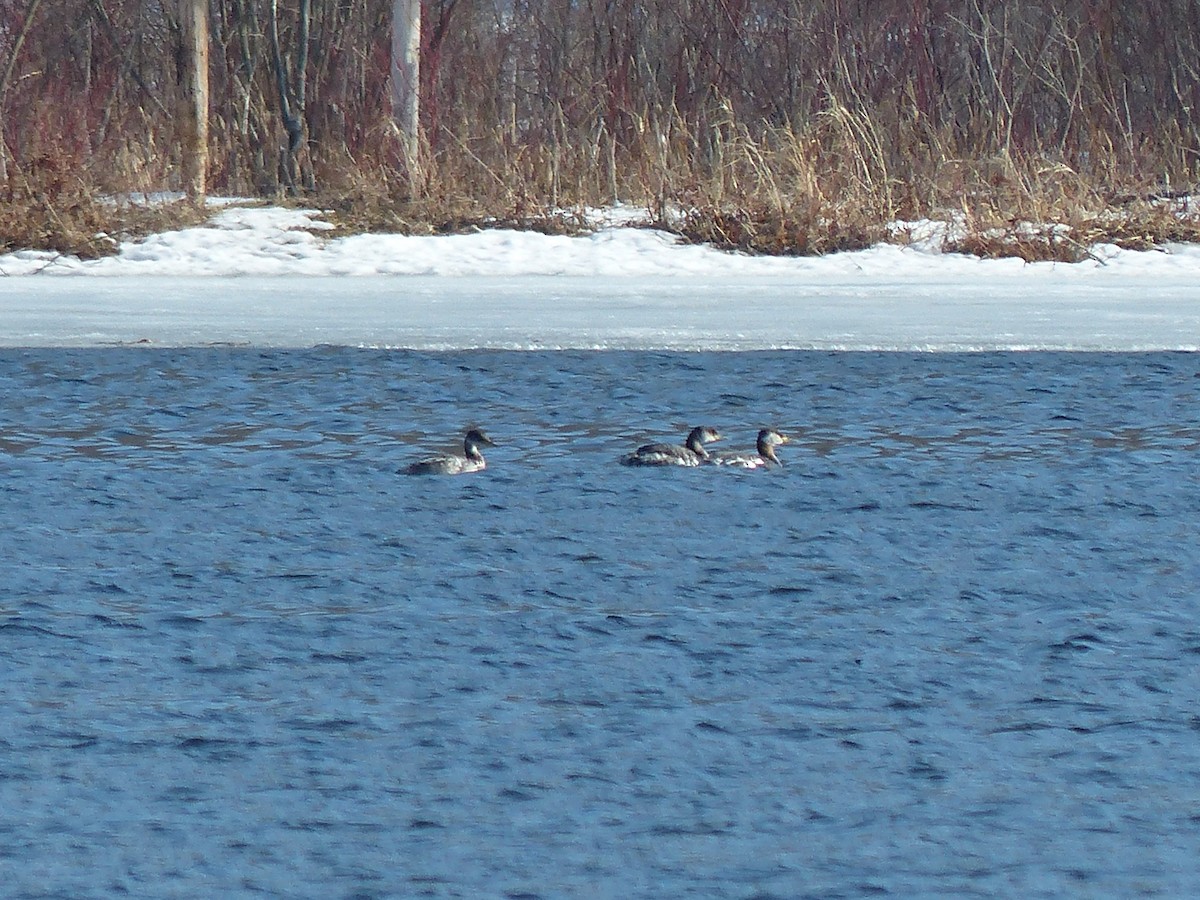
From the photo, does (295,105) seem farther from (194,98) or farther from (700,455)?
(700,455)

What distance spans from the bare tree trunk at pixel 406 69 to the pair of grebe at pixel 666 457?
826 cm

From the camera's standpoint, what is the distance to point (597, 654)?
495 cm

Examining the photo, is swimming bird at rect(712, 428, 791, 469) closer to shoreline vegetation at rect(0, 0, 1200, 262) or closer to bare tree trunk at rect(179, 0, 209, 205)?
shoreline vegetation at rect(0, 0, 1200, 262)

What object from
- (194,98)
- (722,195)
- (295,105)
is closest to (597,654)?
(722,195)

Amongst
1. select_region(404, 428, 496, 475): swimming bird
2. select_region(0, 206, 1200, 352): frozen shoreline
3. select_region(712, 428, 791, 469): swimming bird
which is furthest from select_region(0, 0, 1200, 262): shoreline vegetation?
select_region(404, 428, 496, 475): swimming bird

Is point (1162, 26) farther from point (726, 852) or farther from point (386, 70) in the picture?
point (726, 852)

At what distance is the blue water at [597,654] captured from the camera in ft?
12.2

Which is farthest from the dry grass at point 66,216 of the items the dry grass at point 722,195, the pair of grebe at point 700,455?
the pair of grebe at point 700,455

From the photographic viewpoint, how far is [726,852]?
3.70m

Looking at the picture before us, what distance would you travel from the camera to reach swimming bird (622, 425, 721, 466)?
736cm

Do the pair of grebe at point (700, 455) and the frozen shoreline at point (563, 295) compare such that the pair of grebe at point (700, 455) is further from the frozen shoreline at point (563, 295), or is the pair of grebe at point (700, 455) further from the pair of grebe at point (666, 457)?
the frozen shoreline at point (563, 295)

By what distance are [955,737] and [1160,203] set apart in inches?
444

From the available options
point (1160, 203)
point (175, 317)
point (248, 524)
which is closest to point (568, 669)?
point (248, 524)

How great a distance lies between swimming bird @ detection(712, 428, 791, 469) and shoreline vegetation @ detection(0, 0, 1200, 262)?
6.59 metres
